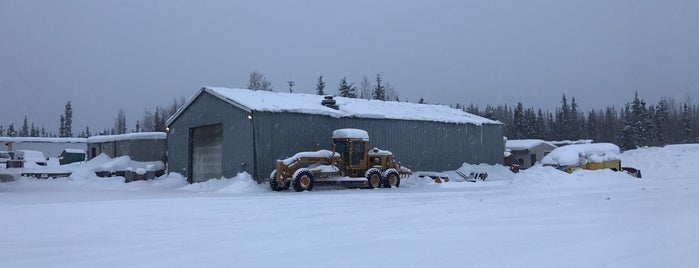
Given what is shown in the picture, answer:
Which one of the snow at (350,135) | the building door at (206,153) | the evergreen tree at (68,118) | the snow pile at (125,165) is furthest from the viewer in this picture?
the evergreen tree at (68,118)

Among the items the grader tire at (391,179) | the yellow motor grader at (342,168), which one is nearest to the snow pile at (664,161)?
the grader tire at (391,179)

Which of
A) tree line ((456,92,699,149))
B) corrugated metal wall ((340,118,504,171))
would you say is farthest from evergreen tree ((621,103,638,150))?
corrugated metal wall ((340,118,504,171))

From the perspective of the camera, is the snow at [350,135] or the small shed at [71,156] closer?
the snow at [350,135]

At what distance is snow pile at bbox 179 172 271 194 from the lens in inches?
891

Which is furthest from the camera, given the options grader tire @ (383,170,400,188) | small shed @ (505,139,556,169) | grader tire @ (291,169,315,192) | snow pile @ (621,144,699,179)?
small shed @ (505,139,556,169)

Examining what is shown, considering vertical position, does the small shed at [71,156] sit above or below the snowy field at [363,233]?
above

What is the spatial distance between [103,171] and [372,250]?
28.0m

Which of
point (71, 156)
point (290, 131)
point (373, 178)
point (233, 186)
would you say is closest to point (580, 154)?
point (373, 178)

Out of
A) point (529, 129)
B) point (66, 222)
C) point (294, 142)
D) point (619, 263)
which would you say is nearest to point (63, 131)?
point (529, 129)

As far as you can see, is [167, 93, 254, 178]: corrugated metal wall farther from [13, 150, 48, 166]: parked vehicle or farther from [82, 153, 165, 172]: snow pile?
[13, 150, 48, 166]: parked vehicle

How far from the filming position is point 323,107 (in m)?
27.8

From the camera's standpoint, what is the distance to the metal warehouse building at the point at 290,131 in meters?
24.8

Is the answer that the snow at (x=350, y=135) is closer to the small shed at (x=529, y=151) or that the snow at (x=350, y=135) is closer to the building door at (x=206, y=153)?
the building door at (x=206, y=153)

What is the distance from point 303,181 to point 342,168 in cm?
245
